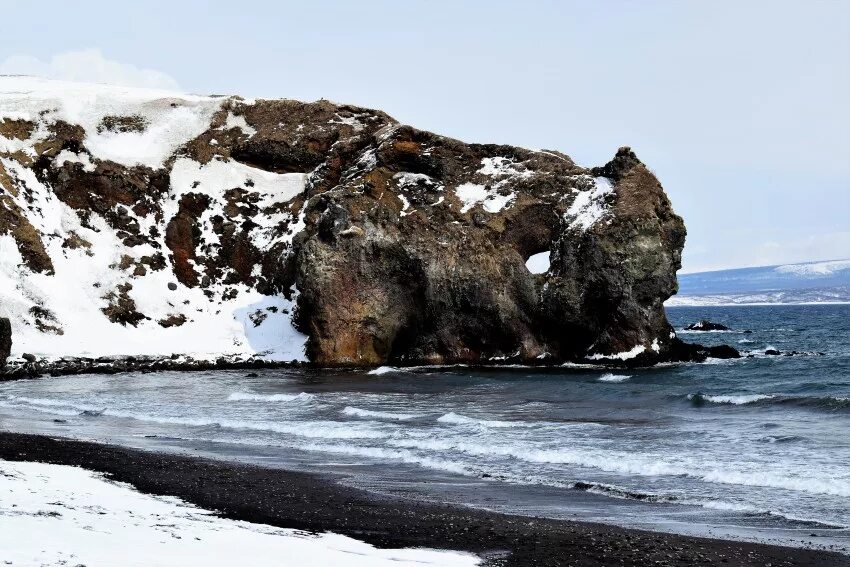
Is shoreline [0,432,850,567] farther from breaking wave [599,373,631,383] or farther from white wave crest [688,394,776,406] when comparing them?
breaking wave [599,373,631,383]

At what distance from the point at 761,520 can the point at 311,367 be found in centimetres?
3718

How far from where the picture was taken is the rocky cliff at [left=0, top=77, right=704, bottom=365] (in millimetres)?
51406

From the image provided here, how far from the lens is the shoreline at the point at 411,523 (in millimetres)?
12273

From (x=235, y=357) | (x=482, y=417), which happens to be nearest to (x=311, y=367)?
(x=235, y=357)

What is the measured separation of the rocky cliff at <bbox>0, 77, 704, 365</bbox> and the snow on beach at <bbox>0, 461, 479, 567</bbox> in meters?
37.8

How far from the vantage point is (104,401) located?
35.0 metres

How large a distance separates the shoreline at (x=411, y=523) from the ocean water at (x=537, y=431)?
1.04m

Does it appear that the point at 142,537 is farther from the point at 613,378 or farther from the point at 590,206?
the point at 590,206

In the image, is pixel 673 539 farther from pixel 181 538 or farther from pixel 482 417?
pixel 482 417

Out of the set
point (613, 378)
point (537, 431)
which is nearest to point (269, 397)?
point (537, 431)

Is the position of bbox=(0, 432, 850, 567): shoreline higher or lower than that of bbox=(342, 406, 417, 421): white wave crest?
higher

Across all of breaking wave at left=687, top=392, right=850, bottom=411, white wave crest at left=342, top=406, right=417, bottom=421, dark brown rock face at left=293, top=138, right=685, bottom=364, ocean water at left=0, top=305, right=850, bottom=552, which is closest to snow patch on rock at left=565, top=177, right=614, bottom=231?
dark brown rock face at left=293, top=138, right=685, bottom=364

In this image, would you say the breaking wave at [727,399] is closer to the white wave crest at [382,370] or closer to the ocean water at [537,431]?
the ocean water at [537,431]

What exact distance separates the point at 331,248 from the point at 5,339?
1911 centimetres
